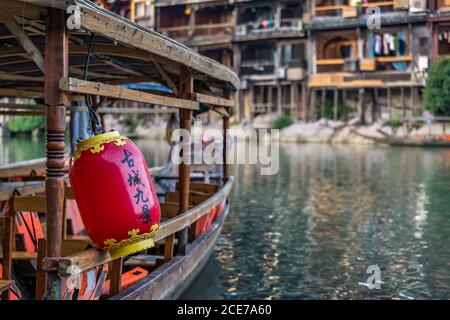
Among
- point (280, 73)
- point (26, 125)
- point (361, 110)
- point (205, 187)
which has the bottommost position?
Result: point (205, 187)

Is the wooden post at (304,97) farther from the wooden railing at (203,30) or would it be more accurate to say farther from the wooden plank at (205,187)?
the wooden plank at (205,187)

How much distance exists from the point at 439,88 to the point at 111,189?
3648 cm

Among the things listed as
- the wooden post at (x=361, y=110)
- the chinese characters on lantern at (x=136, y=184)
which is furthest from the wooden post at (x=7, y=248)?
the wooden post at (x=361, y=110)

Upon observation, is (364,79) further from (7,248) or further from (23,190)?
(7,248)

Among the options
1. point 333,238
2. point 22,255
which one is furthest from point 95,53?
point 333,238

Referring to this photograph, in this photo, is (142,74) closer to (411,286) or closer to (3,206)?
(3,206)

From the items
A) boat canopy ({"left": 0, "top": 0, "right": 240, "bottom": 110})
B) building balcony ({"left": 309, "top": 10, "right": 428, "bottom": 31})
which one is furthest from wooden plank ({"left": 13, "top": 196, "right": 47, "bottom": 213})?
building balcony ({"left": 309, "top": 10, "right": 428, "bottom": 31})

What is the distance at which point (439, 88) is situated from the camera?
37.8 metres

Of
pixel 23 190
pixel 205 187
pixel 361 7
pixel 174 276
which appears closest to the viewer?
pixel 174 276

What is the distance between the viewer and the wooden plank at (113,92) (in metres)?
4.66

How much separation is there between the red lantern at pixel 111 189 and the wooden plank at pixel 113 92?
1.42ft

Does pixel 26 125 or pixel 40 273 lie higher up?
pixel 26 125

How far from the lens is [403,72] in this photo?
4075 cm
